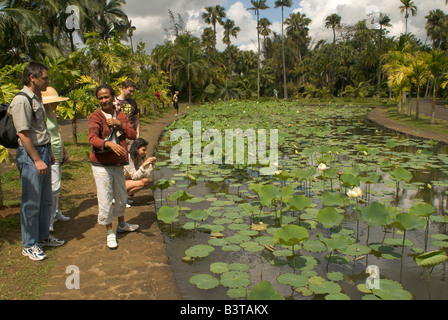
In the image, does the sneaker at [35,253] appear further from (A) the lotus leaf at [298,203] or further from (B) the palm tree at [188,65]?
(B) the palm tree at [188,65]

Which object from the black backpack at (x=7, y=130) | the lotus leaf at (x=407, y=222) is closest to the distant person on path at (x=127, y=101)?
the black backpack at (x=7, y=130)

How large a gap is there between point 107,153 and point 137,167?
1.22m

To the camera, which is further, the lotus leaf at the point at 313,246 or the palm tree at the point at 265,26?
the palm tree at the point at 265,26

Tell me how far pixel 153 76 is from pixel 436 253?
15.2 m

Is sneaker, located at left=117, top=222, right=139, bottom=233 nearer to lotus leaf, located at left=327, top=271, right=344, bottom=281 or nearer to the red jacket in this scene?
the red jacket

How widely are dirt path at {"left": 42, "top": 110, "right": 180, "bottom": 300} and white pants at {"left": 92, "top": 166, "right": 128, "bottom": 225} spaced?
310 mm

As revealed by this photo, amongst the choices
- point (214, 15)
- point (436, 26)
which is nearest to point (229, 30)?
point (214, 15)

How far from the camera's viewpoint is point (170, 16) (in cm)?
3027

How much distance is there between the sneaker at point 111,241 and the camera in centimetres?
297

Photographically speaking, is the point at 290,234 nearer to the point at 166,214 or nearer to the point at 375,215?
the point at 375,215

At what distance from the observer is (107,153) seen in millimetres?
2838

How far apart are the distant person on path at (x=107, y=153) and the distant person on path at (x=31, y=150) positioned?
375 millimetres

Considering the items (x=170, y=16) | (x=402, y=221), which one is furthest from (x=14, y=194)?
(x=170, y=16)
